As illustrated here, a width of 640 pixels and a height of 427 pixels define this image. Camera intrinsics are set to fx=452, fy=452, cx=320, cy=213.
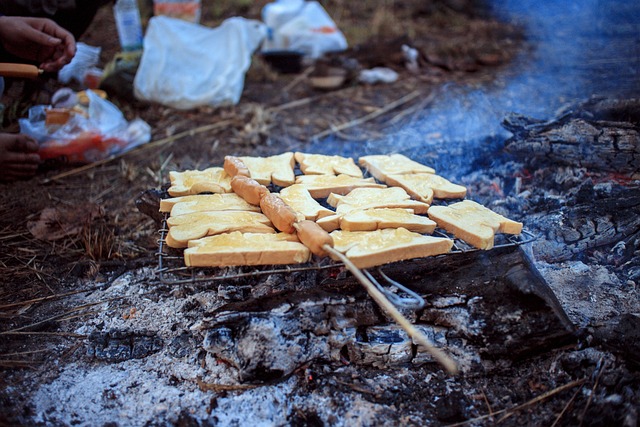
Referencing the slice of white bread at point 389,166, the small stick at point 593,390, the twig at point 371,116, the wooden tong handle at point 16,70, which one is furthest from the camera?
the twig at point 371,116

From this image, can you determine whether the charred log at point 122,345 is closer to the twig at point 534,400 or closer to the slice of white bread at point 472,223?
the twig at point 534,400

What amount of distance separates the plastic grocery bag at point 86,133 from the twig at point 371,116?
8.19 ft

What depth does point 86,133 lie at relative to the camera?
17.9 feet

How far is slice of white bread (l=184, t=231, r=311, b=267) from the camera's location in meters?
2.58

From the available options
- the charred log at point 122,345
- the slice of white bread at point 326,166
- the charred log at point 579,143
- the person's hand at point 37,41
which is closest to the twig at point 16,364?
the charred log at point 122,345

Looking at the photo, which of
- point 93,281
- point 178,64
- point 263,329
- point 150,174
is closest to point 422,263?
point 263,329

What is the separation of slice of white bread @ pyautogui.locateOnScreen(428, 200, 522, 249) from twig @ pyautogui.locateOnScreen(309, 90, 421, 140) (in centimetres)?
349

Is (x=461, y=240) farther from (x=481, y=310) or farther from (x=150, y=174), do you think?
(x=150, y=174)

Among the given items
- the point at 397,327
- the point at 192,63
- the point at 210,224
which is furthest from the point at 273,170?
the point at 192,63

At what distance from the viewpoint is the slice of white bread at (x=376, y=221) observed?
2.90 metres

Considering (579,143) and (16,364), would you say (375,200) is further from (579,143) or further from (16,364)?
(16,364)

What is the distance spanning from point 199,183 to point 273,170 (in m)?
0.62

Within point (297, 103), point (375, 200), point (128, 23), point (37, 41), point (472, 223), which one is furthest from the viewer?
point (297, 103)

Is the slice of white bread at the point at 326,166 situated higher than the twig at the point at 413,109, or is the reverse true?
the slice of white bread at the point at 326,166
